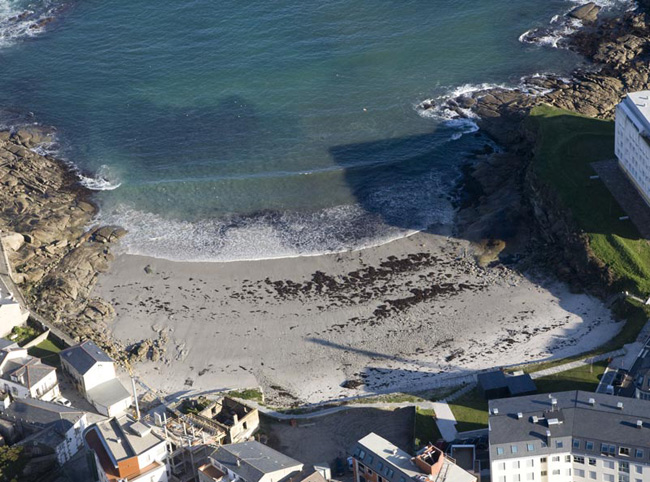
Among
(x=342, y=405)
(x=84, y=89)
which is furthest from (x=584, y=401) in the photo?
(x=84, y=89)

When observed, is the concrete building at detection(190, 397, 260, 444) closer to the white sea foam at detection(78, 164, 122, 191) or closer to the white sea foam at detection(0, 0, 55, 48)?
the white sea foam at detection(78, 164, 122, 191)

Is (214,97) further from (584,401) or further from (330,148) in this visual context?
(584,401)

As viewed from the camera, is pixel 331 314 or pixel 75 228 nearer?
pixel 331 314

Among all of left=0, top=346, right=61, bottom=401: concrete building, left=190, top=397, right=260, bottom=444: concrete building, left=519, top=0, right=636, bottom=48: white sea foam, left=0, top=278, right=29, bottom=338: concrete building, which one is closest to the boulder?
left=0, top=278, right=29, bottom=338: concrete building

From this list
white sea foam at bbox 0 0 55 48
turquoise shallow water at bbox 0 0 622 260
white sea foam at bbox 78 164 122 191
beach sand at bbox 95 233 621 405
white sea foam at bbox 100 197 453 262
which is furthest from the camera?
white sea foam at bbox 0 0 55 48

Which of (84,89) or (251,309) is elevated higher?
(84,89)

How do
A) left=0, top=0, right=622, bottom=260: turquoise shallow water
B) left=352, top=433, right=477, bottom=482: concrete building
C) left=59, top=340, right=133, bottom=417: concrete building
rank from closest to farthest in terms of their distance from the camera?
left=352, top=433, right=477, bottom=482: concrete building → left=59, top=340, right=133, bottom=417: concrete building → left=0, top=0, right=622, bottom=260: turquoise shallow water
